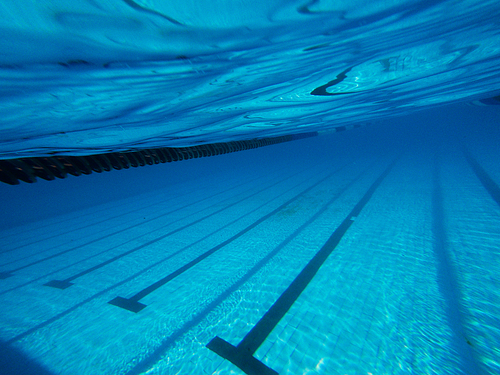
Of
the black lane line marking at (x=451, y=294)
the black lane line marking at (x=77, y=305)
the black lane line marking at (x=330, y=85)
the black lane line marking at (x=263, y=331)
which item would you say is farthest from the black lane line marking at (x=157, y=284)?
the black lane line marking at (x=451, y=294)

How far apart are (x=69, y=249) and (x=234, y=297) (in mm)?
4061

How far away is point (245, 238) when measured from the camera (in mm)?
3674

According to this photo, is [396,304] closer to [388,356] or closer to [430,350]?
[430,350]

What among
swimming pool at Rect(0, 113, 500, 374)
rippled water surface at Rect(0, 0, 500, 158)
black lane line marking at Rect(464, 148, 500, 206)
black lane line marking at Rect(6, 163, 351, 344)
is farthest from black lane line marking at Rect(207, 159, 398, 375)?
black lane line marking at Rect(464, 148, 500, 206)

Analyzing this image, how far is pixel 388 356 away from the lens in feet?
4.88

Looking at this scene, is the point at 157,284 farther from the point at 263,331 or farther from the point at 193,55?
the point at 193,55

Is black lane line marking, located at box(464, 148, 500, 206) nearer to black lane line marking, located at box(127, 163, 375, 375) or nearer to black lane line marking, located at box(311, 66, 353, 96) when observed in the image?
black lane line marking, located at box(311, 66, 353, 96)

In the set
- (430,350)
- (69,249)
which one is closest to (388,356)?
(430,350)

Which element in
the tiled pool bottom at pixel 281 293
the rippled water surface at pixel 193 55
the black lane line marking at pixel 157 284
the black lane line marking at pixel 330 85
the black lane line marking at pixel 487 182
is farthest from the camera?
the black lane line marking at pixel 487 182

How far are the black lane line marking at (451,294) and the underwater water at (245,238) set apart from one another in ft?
0.04

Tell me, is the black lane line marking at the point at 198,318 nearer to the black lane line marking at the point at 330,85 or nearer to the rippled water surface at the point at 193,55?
the rippled water surface at the point at 193,55

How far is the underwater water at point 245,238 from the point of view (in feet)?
3.92

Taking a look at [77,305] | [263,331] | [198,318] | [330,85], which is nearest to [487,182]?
[330,85]

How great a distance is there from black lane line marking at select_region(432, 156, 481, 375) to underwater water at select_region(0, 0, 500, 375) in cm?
1
